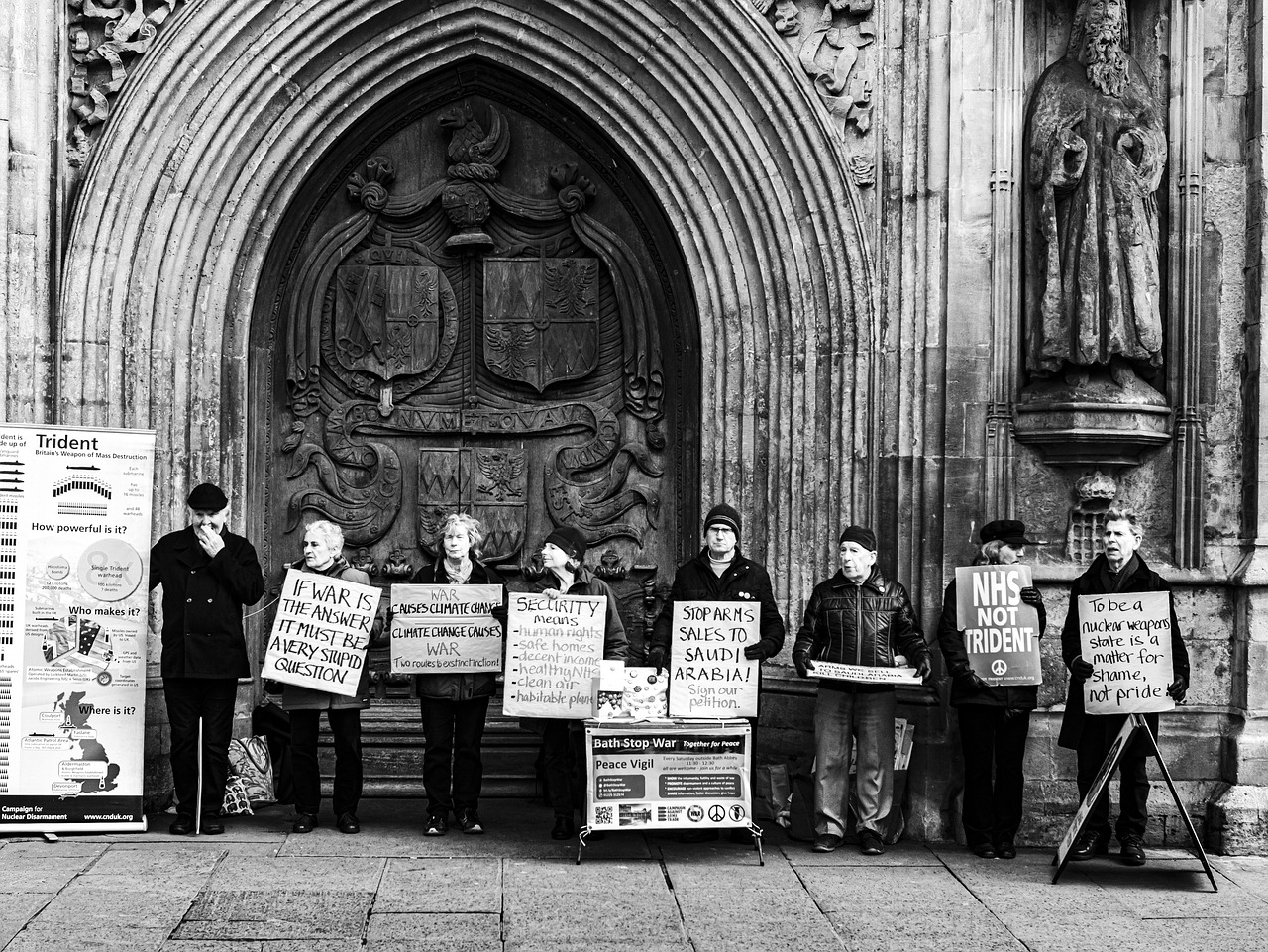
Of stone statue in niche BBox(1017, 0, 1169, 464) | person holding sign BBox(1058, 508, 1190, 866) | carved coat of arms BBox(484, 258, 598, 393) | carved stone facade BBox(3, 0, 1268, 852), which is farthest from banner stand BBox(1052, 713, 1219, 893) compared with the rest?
carved coat of arms BBox(484, 258, 598, 393)

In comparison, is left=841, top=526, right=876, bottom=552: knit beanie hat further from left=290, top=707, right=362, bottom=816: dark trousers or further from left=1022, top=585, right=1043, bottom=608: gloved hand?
left=290, top=707, right=362, bottom=816: dark trousers

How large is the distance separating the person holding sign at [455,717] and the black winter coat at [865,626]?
1741mm

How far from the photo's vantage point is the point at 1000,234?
9102 mm

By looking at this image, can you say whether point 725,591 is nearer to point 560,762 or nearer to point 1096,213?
point 560,762

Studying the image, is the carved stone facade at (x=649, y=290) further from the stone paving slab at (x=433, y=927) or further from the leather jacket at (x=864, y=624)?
the stone paving slab at (x=433, y=927)

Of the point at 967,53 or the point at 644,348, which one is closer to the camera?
the point at 967,53

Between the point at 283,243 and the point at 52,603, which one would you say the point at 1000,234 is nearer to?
the point at 283,243

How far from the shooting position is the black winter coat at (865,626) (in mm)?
8391

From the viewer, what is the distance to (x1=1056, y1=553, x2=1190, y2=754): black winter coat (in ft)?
26.8

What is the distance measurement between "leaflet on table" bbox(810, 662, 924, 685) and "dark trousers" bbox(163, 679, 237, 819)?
10.5ft

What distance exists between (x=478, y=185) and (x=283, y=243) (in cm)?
130

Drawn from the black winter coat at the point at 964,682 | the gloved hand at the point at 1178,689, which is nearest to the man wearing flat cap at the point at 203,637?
the black winter coat at the point at 964,682

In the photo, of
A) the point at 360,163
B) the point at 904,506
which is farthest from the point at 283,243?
the point at 904,506

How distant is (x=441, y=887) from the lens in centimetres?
744
